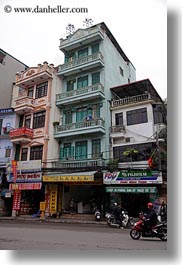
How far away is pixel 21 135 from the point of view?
1653 cm

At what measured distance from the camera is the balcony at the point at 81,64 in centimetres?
1555

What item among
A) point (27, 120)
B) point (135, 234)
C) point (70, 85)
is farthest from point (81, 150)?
point (135, 234)

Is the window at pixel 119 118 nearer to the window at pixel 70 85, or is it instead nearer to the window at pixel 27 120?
the window at pixel 70 85

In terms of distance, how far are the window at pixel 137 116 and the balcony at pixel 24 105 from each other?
254 inches

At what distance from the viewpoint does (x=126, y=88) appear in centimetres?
1574

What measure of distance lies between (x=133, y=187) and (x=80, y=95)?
652 cm

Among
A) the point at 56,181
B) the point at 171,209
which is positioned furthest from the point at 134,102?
the point at 171,209

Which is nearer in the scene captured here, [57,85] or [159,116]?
[159,116]

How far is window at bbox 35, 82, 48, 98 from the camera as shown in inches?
682

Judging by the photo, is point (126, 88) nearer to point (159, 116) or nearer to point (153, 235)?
point (159, 116)

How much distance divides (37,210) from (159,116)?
31.1 feet

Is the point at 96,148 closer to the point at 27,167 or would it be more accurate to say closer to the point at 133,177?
the point at 133,177

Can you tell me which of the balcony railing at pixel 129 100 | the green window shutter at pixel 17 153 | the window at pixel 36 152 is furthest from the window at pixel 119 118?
the green window shutter at pixel 17 153

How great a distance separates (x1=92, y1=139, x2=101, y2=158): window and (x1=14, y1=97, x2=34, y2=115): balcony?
16.7ft
